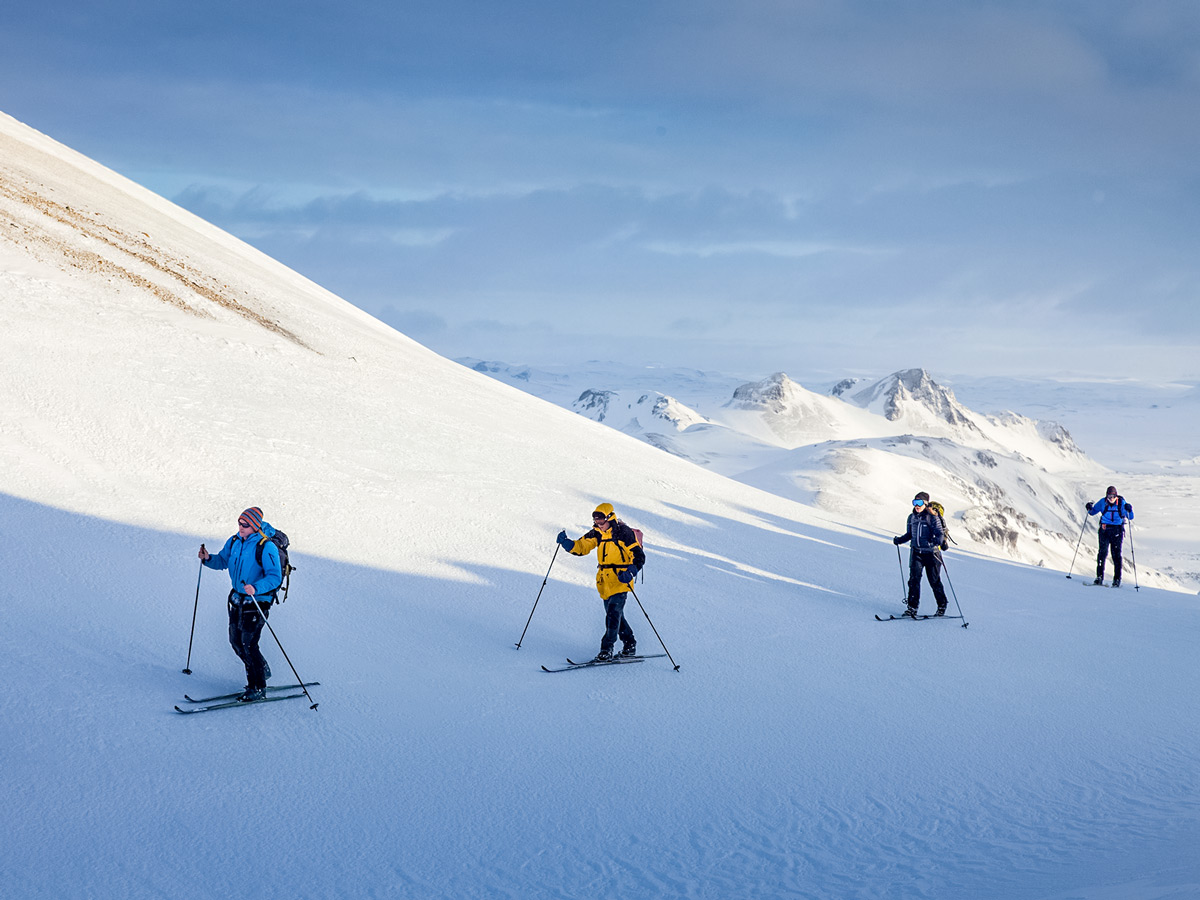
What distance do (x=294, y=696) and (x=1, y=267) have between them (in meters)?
14.5

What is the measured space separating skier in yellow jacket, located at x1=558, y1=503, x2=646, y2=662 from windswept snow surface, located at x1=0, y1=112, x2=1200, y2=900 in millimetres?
622

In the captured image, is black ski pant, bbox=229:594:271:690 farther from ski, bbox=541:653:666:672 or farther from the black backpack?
ski, bbox=541:653:666:672

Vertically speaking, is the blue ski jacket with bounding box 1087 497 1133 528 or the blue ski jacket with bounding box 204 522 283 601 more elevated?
the blue ski jacket with bounding box 1087 497 1133 528

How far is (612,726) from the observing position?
7691 millimetres

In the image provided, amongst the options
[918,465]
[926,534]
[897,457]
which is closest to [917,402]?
[918,465]

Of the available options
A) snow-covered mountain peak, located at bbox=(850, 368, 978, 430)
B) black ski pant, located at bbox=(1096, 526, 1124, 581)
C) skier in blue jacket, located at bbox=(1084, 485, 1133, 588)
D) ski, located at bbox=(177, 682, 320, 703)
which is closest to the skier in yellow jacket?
ski, located at bbox=(177, 682, 320, 703)

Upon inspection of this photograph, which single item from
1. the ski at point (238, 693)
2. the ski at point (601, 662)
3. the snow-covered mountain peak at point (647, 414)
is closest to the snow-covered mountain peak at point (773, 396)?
the snow-covered mountain peak at point (647, 414)

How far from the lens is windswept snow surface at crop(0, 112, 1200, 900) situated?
17.9 ft

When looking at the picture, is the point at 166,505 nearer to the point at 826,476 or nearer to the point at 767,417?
the point at 826,476

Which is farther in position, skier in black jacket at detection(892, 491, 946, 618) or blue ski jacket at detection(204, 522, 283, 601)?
skier in black jacket at detection(892, 491, 946, 618)

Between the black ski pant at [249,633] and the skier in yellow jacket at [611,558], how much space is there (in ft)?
10.9

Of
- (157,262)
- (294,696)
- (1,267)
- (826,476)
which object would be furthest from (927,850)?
(826,476)

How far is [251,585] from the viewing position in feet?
23.8

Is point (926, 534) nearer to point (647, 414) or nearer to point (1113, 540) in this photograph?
point (1113, 540)
